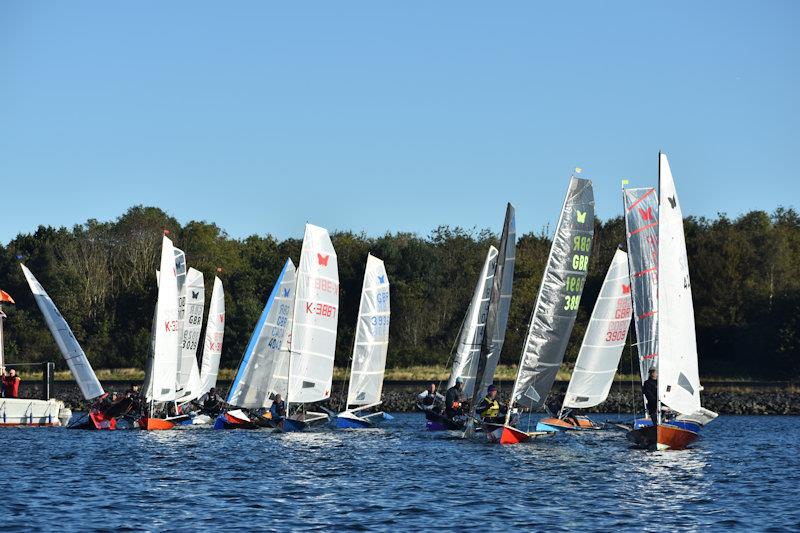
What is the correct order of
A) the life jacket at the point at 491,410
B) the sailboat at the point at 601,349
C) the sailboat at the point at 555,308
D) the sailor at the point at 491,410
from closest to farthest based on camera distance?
the sailboat at the point at 555,308 → the sailor at the point at 491,410 → the life jacket at the point at 491,410 → the sailboat at the point at 601,349

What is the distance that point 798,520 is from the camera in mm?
21391

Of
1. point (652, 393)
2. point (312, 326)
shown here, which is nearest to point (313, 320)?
point (312, 326)

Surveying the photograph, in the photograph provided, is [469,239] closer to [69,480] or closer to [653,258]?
[653,258]

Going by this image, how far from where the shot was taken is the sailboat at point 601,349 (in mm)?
41594

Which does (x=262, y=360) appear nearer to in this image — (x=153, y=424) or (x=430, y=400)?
(x=153, y=424)

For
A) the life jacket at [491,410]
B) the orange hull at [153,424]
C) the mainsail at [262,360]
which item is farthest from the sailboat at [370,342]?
the life jacket at [491,410]

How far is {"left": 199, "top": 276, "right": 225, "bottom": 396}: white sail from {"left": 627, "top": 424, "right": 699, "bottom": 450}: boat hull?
23566 mm

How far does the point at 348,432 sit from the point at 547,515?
22303 mm

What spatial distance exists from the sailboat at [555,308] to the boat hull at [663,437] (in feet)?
12.4

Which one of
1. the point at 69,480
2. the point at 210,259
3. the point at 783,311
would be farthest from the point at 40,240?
the point at 69,480

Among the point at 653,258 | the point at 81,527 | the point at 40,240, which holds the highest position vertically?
the point at 40,240

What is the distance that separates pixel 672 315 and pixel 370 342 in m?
16.3

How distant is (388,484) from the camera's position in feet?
88.2

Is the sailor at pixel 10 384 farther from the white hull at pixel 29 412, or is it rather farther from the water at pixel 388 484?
the water at pixel 388 484
